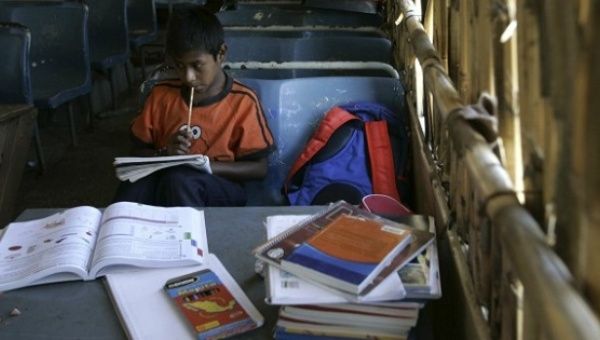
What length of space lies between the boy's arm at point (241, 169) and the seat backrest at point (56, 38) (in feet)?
6.92

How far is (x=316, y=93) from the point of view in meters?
2.23

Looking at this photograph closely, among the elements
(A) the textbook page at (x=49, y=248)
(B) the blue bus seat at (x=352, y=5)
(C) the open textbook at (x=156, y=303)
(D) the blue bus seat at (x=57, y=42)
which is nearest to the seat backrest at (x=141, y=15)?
(D) the blue bus seat at (x=57, y=42)

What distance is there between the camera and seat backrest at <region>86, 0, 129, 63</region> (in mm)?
4555

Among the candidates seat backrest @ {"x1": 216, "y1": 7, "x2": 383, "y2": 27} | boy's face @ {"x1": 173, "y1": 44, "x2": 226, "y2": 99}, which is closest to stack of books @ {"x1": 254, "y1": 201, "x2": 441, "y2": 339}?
boy's face @ {"x1": 173, "y1": 44, "x2": 226, "y2": 99}

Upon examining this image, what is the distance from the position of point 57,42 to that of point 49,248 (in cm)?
279

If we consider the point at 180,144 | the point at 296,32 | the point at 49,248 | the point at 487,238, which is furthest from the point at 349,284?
the point at 296,32

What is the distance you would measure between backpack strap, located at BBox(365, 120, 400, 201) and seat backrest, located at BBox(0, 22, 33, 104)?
1.74 metres

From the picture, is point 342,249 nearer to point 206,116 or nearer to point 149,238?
point 149,238

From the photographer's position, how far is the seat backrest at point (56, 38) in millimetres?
3877

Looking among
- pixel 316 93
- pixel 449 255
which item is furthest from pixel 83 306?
pixel 316 93

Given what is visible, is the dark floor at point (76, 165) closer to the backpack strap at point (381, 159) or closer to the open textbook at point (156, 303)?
the backpack strap at point (381, 159)

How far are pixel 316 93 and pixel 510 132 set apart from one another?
1.28 meters

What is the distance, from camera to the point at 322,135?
6.97 ft

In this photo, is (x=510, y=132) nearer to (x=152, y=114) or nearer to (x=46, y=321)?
(x=46, y=321)
